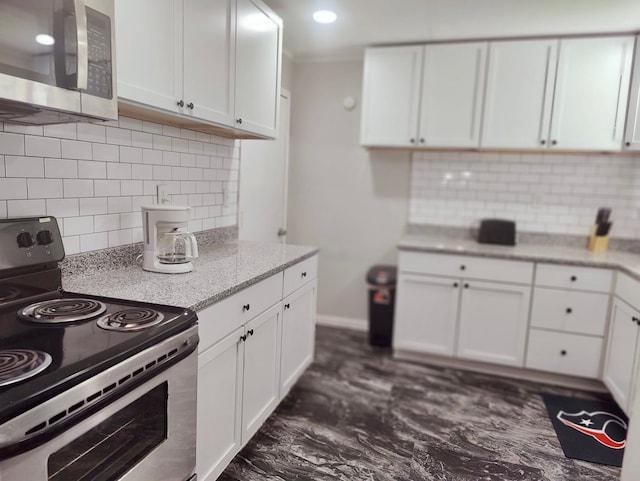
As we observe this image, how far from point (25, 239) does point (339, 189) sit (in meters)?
2.80

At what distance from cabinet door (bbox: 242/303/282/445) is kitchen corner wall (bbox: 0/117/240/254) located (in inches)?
28.0

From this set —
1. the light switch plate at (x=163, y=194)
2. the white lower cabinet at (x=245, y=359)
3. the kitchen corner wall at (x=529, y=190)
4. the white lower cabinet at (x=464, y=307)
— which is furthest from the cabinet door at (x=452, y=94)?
the light switch plate at (x=163, y=194)

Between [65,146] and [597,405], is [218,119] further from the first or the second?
[597,405]

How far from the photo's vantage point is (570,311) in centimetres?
296

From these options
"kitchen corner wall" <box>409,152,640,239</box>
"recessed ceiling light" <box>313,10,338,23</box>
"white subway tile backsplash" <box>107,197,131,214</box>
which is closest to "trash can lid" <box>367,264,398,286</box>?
"kitchen corner wall" <box>409,152,640,239</box>

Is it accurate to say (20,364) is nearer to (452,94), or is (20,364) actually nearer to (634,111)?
(452,94)

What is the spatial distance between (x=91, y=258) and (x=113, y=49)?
84 cm

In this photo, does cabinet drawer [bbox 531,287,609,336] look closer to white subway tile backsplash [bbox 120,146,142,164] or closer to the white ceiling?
the white ceiling

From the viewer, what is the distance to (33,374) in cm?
93

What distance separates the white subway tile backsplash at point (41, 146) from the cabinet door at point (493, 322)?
261 centimetres

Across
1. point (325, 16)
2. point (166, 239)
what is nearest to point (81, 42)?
point (166, 239)

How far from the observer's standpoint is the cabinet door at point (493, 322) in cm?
306

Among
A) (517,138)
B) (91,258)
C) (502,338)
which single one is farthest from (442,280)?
(91,258)

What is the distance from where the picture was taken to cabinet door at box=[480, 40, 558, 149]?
9.93ft
